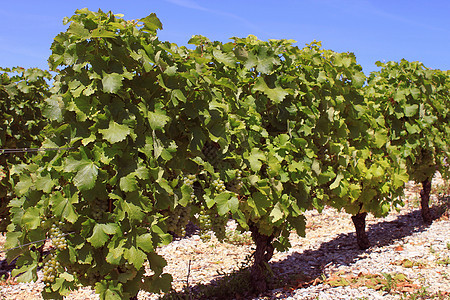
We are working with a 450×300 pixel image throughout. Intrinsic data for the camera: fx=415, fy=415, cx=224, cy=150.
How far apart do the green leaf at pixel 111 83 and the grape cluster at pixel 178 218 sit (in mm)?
1196

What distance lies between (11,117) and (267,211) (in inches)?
193

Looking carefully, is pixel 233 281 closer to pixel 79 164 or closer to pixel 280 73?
pixel 280 73

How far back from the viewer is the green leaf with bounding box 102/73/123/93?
306 centimetres

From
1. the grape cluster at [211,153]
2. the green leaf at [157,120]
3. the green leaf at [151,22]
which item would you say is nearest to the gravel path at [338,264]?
the grape cluster at [211,153]

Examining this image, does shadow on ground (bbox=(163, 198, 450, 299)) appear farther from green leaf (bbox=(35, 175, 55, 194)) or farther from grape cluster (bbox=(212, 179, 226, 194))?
green leaf (bbox=(35, 175, 55, 194))

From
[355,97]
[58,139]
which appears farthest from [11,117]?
[355,97]

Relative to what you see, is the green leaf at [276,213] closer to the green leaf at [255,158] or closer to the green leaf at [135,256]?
the green leaf at [255,158]

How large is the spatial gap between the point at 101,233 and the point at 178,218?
738mm

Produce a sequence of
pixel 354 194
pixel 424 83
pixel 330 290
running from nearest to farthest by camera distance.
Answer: pixel 330 290 < pixel 354 194 < pixel 424 83

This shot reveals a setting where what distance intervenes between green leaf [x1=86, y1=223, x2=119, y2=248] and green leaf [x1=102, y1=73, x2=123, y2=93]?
3.37 feet

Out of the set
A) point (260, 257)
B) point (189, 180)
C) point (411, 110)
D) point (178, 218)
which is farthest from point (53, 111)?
point (411, 110)

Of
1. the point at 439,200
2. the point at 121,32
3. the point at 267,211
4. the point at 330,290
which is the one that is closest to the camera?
the point at 121,32

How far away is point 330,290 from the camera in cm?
505

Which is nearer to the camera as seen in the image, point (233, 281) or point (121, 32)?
point (121, 32)
